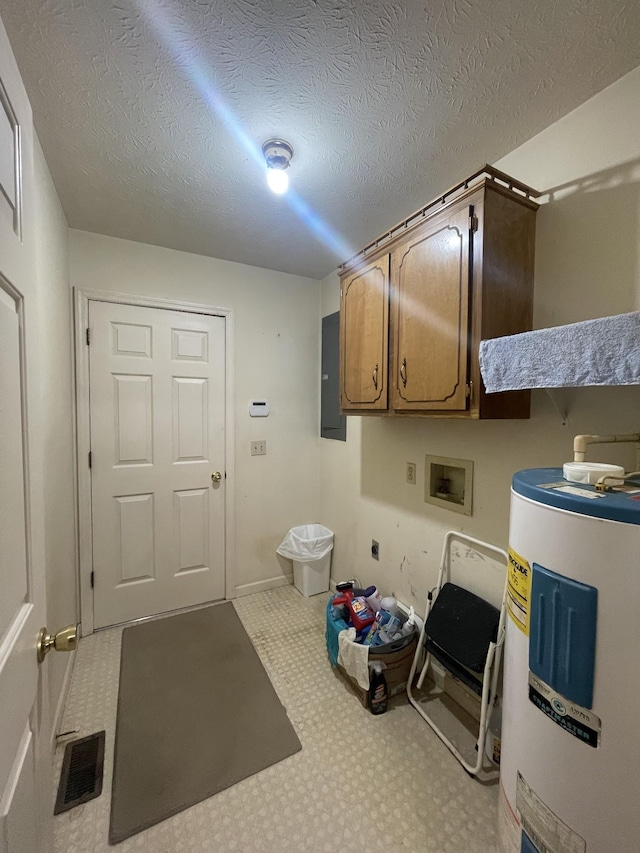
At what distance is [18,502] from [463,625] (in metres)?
1.61

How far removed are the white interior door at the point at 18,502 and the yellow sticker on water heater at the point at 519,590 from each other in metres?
1.06

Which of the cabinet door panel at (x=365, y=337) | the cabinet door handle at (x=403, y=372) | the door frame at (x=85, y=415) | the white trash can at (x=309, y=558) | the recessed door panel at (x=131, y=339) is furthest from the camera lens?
the white trash can at (x=309, y=558)

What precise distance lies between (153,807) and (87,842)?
0.20m

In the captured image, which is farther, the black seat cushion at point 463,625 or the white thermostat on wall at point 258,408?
the white thermostat on wall at point 258,408

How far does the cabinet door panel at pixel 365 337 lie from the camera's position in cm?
166

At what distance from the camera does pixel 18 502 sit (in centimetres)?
64

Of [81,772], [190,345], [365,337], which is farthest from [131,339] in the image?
[81,772]

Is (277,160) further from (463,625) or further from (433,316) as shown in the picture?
(463,625)

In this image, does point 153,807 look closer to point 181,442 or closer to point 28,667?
point 28,667

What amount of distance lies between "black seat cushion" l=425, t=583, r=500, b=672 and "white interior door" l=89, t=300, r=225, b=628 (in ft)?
5.33

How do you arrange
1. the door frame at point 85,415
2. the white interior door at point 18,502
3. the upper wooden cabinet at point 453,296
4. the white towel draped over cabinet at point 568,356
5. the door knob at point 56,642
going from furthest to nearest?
the door frame at point 85,415 < the upper wooden cabinet at point 453,296 < the white towel draped over cabinet at point 568,356 < the door knob at point 56,642 < the white interior door at point 18,502

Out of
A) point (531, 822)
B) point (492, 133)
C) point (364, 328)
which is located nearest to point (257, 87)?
point (492, 133)

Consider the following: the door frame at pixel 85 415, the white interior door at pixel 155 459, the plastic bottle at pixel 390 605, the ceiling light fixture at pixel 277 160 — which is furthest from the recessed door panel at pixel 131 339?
the plastic bottle at pixel 390 605

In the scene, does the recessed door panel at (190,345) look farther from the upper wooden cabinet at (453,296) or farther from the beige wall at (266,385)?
the upper wooden cabinet at (453,296)
